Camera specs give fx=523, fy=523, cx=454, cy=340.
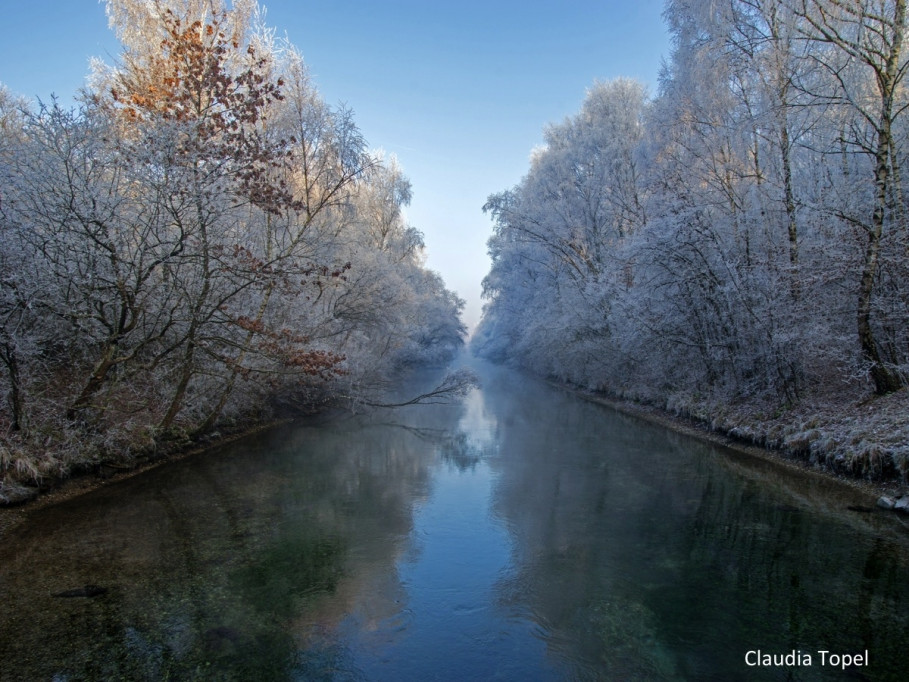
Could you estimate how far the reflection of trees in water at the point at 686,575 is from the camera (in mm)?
4191

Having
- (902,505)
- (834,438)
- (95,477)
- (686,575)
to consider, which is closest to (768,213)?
(834,438)

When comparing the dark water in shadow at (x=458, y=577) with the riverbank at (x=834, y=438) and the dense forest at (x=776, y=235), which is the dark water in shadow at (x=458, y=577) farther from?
the dense forest at (x=776, y=235)

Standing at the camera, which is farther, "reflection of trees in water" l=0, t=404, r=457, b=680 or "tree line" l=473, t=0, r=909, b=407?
"tree line" l=473, t=0, r=909, b=407

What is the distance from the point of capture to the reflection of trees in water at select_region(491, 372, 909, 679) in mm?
4191

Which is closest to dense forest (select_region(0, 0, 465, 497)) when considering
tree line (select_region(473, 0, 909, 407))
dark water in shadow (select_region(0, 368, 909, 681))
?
dark water in shadow (select_region(0, 368, 909, 681))

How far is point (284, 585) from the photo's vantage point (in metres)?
5.34

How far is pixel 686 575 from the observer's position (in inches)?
215

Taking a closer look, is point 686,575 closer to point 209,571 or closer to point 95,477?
point 209,571

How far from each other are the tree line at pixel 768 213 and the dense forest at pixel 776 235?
48 mm

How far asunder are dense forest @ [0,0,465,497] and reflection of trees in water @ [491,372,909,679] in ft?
18.0

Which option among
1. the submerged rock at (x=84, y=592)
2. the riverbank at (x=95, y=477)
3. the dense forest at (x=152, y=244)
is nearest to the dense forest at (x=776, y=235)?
the dense forest at (x=152, y=244)

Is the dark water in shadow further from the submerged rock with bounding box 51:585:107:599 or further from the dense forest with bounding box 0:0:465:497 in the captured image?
the dense forest with bounding box 0:0:465:497

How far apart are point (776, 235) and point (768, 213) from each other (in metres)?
0.55

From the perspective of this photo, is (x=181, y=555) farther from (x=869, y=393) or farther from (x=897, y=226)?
(x=897, y=226)
